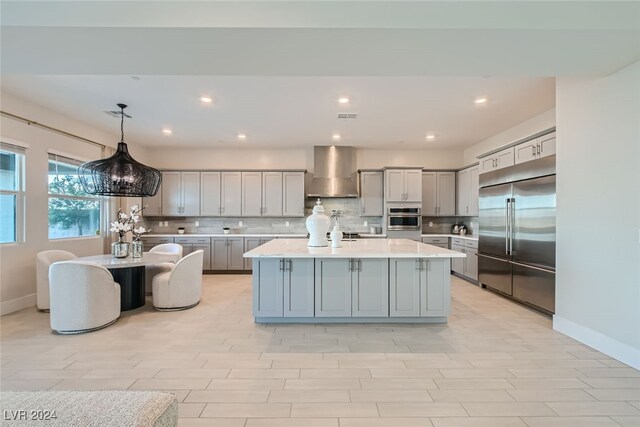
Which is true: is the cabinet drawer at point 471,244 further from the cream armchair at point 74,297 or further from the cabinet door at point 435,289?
the cream armchair at point 74,297

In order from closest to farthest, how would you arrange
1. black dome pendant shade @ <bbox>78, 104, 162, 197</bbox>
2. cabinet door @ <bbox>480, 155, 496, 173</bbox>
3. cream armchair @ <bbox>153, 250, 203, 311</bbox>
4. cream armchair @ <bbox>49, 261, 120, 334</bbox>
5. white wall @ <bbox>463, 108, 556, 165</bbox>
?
1. cream armchair @ <bbox>49, 261, 120, 334</bbox>
2. black dome pendant shade @ <bbox>78, 104, 162, 197</bbox>
3. cream armchair @ <bbox>153, 250, 203, 311</bbox>
4. white wall @ <bbox>463, 108, 556, 165</bbox>
5. cabinet door @ <bbox>480, 155, 496, 173</bbox>

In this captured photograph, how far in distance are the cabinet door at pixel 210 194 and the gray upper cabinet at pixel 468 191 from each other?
553 cm

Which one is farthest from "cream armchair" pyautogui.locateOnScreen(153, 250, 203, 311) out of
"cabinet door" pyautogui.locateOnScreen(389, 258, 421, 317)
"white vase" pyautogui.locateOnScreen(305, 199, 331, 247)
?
"cabinet door" pyautogui.locateOnScreen(389, 258, 421, 317)

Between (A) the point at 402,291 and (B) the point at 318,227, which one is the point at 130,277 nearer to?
(B) the point at 318,227

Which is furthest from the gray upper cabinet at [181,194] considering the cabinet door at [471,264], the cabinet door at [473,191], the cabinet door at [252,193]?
the cabinet door at [473,191]

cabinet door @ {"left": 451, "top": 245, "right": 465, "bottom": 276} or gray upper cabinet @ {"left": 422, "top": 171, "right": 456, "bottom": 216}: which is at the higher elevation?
gray upper cabinet @ {"left": 422, "top": 171, "right": 456, "bottom": 216}

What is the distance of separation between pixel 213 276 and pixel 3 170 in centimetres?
370

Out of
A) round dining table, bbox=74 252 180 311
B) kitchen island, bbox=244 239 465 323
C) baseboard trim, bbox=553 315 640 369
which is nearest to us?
baseboard trim, bbox=553 315 640 369

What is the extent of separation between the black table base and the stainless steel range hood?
3.86 metres

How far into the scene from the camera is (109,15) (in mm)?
2092

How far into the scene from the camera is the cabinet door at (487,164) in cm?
495

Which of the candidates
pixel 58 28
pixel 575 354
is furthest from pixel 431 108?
pixel 58 28

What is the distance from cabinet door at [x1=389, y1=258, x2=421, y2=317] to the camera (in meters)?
3.53

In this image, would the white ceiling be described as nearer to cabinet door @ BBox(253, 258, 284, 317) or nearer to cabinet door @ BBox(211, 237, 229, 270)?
cabinet door @ BBox(253, 258, 284, 317)
